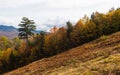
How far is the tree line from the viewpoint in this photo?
82375 mm

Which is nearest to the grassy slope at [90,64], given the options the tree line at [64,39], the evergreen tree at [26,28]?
the tree line at [64,39]

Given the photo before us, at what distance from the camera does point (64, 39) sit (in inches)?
3526

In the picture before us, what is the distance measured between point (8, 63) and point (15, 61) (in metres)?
3.30

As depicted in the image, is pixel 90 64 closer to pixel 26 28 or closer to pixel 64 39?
pixel 64 39

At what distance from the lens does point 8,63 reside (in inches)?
4023

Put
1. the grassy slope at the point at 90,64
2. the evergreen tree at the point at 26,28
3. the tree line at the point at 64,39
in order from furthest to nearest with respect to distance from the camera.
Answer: the evergreen tree at the point at 26,28
the tree line at the point at 64,39
the grassy slope at the point at 90,64

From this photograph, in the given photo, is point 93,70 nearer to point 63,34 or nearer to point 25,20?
point 63,34

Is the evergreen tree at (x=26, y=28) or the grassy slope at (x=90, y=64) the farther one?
the evergreen tree at (x=26, y=28)

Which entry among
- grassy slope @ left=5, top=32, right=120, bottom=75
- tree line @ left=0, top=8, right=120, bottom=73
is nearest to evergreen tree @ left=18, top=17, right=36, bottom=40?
tree line @ left=0, top=8, right=120, bottom=73

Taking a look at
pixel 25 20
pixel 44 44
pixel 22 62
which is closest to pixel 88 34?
pixel 44 44

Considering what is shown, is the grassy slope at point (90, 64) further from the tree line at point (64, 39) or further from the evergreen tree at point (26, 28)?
the evergreen tree at point (26, 28)

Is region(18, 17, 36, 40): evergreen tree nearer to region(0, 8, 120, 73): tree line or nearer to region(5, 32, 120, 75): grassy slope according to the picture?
region(0, 8, 120, 73): tree line

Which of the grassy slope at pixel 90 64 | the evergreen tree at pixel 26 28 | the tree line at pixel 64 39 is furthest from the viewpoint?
the evergreen tree at pixel 26 28

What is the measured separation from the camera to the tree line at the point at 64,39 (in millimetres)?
82375
